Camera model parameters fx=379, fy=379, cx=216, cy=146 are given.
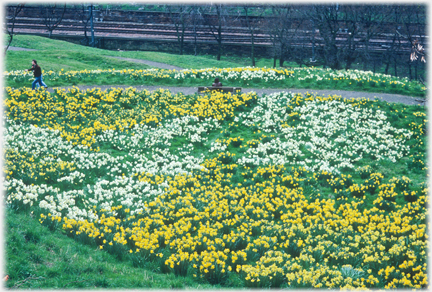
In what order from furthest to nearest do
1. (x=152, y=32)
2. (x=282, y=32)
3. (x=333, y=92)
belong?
(x=152, y=32) → (x=282, y=32) → (x=333, y=92)

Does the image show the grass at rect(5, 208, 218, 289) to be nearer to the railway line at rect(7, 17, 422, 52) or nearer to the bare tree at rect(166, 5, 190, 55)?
the bare tree at rect(166, 5, 190, 55)

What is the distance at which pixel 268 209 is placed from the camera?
9.29m

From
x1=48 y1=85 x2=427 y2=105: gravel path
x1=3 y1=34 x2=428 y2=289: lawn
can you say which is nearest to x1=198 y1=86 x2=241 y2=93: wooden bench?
x1=48 y1=85 x2=427 y2=105: gravel path

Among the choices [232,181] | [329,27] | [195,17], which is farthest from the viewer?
[195,17]

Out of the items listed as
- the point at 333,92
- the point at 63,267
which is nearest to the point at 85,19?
the point at 333,92

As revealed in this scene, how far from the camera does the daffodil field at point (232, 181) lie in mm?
7273

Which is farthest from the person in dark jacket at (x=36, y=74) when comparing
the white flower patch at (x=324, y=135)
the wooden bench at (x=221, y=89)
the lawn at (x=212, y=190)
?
the white flower patch at (x=324, y=135)

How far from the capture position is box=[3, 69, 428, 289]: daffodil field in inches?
286

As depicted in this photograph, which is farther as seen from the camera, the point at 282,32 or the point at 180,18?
the point at 180,18

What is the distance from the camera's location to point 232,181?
10820 mm

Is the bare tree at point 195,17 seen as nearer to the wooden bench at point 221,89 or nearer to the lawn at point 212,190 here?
the wooden bench at point 221,89

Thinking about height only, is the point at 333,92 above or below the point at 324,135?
above

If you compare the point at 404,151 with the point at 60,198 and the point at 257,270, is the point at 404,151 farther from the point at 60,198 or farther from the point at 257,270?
the point at 60,198

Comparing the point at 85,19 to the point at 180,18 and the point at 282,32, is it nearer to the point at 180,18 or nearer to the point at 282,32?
the point at 180,18
